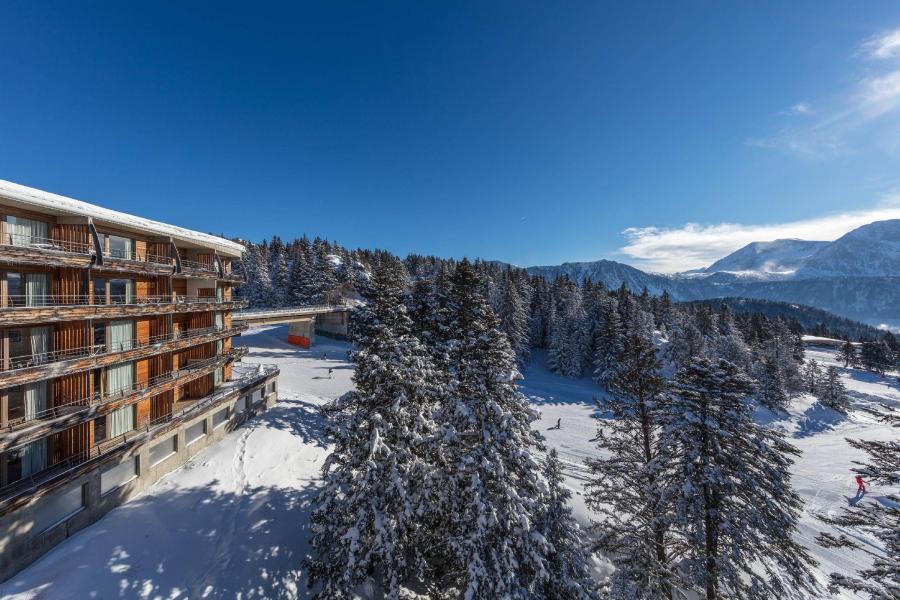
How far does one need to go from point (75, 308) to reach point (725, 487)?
87.5 ft

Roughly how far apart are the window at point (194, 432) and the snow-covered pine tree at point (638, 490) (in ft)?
75.2

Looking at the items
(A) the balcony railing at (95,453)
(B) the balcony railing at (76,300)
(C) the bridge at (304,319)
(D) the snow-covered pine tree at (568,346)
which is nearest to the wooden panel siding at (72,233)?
(B) the balcony railing at (76,300)

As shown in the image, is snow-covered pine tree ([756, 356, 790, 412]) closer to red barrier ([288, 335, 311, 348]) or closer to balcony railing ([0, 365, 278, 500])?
balcony railing ([0, 365, 278, 500])

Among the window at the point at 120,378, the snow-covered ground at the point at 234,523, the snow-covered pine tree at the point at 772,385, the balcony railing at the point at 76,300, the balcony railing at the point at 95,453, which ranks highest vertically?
the balcony railing at the point at 76,300

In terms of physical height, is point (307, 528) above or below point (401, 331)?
below

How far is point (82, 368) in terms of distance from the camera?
15422mm

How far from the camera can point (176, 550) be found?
48.4ft

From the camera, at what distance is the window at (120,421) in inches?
685

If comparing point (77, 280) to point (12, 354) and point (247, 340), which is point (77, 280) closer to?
point (12, 354)

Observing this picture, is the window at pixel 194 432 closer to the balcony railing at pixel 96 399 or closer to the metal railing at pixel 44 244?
the balcony railing at pixel 96 399

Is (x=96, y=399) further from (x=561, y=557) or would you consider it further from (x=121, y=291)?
(x=561, y=557)

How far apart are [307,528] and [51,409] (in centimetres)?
1243

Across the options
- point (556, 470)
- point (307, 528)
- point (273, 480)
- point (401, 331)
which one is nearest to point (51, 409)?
point (273, 480)

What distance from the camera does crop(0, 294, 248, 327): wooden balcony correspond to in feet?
44.1
